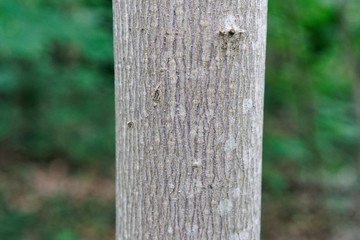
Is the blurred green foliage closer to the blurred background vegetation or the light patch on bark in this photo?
the blurred background vegetation

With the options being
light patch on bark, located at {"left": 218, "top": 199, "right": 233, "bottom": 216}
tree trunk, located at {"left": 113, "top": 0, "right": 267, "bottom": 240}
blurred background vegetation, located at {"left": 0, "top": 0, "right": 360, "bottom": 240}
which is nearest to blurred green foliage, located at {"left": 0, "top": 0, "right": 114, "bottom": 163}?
blurred background vegetation, located at {"left": 0, "top": 0, "right": 360, "bottom": 240}

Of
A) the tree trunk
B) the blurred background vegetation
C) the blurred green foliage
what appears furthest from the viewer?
the blurred green foliage

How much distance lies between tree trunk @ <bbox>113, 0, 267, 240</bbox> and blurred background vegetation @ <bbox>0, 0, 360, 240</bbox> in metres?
2.94

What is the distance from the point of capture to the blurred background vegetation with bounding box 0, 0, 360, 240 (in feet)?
16.6

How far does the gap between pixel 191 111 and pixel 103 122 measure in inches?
221

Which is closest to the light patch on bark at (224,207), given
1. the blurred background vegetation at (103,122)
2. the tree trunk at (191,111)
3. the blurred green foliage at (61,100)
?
the tree trunk at (191,111)

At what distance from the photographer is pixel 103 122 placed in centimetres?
667

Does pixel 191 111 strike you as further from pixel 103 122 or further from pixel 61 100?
pixel 61 100

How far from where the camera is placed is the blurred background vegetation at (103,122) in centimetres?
507

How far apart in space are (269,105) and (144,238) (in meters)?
5.62

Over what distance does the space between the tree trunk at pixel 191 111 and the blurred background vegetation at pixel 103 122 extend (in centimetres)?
294

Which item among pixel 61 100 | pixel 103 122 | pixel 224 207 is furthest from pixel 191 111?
pixel 61 100

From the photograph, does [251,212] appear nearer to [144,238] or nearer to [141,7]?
[144,238]

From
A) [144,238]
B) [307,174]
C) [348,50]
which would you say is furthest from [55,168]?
[144,238]
